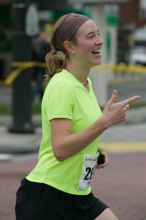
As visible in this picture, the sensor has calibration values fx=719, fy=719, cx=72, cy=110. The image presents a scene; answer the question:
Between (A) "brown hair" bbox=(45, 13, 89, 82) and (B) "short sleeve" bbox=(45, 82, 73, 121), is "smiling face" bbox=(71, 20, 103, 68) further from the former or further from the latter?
(B) "short sleeve" bbox=(45, 82, 73, 121)

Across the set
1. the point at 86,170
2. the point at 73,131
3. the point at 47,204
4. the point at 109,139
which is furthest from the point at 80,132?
the point at 109,139

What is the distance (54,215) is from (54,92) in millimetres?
598

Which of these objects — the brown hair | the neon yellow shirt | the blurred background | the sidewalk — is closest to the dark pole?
the blurred background

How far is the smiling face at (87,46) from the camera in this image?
344 centimetres

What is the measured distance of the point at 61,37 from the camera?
347 cm

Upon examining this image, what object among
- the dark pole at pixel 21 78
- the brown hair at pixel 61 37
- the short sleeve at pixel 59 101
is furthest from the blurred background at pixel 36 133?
the short sleeve at pixel 59 101

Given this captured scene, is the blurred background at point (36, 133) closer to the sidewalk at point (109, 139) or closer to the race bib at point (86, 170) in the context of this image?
the sidewalk at point (109, 139)

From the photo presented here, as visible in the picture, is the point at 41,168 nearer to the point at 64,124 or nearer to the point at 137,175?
the point at 64,124

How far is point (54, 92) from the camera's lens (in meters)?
3.35

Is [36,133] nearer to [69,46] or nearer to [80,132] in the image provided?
[69,46]

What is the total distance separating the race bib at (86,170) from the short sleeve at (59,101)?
251 mm

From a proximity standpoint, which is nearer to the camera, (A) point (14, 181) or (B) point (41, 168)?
(B) point (41, 168)

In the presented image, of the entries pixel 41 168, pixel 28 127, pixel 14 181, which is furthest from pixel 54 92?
pixel 28 127

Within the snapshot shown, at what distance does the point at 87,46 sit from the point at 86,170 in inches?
23.5
